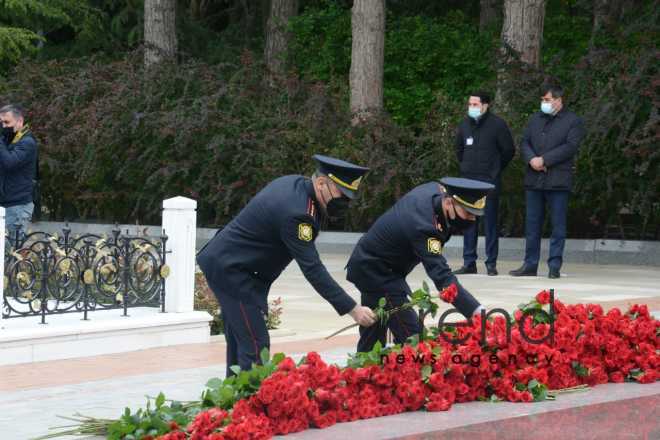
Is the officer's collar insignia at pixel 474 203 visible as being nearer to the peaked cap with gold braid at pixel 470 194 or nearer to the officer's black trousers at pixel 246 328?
the peaked cap with gold braid at pixel 470 194

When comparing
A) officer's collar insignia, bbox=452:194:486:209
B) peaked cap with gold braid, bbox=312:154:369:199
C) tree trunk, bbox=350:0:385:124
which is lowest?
officer's collar insignia, bbox=452:194:486:209

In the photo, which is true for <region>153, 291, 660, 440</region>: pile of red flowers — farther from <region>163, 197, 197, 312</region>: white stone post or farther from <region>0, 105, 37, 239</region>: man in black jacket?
<region>0, 105, 37, 239</region>: man in black jacket

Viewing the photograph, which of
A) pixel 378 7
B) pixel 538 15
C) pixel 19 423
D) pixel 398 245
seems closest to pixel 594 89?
pixel 538 15

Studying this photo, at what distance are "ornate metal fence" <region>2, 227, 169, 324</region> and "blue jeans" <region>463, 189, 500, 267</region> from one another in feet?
16.5

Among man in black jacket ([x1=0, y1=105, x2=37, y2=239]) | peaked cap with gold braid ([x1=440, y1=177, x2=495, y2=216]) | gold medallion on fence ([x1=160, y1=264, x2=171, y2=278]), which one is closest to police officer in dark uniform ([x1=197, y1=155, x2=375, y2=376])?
peaked cap with gold braid ([x1=440, y1=177, x2=495, y2=216])

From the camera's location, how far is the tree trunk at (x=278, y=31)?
31.0 meters

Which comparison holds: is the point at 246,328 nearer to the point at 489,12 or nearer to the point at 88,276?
the point at 88,276

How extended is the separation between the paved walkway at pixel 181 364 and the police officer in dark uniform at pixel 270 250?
2.49ft

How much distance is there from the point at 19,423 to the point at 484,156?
8.72 metres

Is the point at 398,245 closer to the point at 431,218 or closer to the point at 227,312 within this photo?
the point at 431,218

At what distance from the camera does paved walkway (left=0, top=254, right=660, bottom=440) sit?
7625mm

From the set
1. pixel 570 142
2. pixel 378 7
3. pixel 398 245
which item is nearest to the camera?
pixel 398 245

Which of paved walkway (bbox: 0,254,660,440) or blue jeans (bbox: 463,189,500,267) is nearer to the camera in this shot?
paved walkway (bbox: 0,254,660,440)

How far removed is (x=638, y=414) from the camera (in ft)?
24.2
